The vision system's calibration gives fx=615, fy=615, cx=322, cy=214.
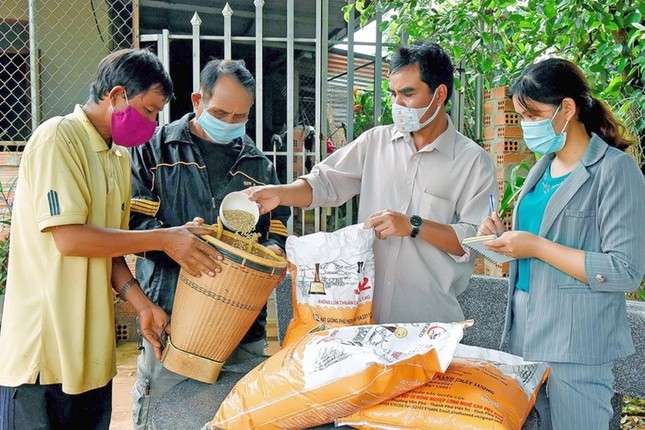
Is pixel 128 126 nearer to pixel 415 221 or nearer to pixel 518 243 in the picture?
pixel 415 221

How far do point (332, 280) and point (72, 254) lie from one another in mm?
672

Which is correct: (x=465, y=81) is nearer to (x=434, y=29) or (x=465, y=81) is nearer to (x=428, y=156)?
(x=434, y=29)

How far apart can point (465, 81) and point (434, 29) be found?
75cm

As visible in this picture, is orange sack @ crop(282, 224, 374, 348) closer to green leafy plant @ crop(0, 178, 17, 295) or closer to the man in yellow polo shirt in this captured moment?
the man in yellow polo shirt

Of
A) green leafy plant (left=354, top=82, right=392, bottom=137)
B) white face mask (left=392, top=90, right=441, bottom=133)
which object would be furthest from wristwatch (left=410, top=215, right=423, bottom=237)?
green leafy plant (left=354, top=82, right=392, bottom=137)

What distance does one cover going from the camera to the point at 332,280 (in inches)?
64.8

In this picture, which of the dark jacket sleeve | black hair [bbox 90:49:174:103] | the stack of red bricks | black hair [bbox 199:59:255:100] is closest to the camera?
black hair [bbox 90:49:174:103]

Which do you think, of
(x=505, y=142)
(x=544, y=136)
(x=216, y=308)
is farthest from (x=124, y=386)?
(x=544, y=136)

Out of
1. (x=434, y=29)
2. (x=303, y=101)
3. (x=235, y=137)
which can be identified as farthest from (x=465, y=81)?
(x=235, y=137)

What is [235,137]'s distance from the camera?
2090 mm

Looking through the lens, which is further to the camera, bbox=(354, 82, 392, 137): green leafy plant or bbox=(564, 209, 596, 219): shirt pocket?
bbox=(354, 82, 392, 137): green leafy plant

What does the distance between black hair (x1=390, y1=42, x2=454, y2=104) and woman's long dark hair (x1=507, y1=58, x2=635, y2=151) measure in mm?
331

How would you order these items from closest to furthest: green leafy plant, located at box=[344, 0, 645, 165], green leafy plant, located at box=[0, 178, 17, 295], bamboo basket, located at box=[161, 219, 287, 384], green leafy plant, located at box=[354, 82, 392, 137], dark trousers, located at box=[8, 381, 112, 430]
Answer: bamboo basket, located at box=[161, 219, 287, 384] < dark trousers, located at box=[8, 381, 112, 430] < green leafy plant, located at box=[344, 0, 645, 165] < green leafy plant, located at box=[0, 178, 17, 295] < green leafy plant, located at box=[354, 82, 392, 137]

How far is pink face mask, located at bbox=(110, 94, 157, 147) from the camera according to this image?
172 centimetres
